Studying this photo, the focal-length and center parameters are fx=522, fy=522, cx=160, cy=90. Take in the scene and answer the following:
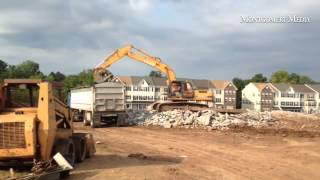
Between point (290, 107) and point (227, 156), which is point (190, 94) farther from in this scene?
point (290, 107)

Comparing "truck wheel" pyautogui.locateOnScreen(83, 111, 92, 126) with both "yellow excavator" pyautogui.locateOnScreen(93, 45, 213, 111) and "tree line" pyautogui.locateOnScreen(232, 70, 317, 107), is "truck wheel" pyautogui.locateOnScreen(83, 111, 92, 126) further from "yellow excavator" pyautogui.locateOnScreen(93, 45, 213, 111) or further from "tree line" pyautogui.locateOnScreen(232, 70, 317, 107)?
"tree line" pyautogui.locateOnScreen(232, 70, 317, 107)

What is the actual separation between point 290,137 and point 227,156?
1068cm

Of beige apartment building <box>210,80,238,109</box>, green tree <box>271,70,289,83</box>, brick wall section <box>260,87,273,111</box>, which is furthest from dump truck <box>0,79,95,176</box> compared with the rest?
green tree <box>271,70,289,83</box>

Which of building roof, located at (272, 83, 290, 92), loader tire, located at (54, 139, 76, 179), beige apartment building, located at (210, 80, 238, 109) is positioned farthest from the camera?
building roof, located at (272, 83, 290, 92)

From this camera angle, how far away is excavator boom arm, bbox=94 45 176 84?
42031 millimetres

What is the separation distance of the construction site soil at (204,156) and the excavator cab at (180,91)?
42.1 feet

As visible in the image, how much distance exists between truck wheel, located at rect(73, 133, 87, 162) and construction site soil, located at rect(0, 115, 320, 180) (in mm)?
250

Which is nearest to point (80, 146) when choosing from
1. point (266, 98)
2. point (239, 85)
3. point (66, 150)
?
point (66, 150)

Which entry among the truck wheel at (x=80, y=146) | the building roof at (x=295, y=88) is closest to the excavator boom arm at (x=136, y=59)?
Answer: the truck wheel at (x=80, y=146)

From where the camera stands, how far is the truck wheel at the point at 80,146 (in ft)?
52.9

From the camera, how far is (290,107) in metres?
149

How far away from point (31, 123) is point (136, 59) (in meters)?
30.8

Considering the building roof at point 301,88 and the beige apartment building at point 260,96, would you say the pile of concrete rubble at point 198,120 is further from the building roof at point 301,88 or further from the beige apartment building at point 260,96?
the building roof at point 301,88

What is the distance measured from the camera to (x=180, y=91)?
43094mm
